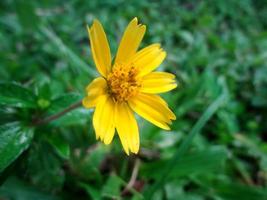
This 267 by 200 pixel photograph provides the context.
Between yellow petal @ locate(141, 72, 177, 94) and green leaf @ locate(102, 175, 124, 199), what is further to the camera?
green leaf @ locate(102, 175, 124, 199)

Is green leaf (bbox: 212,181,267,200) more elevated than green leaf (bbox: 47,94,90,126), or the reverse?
green leaf (bbox: 47,94,90,126)

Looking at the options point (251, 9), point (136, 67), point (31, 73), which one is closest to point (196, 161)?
point (136, 67)

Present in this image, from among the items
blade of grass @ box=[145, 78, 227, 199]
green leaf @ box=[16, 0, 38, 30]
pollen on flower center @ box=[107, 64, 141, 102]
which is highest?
green leaf @ box=[16, 0, 38, 30]

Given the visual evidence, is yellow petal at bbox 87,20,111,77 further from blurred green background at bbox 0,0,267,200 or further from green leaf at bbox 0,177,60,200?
green leaf at bbox 0,177,60,200

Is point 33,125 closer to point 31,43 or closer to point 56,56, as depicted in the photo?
point 56,56

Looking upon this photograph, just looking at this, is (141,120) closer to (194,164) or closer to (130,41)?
(194,164)

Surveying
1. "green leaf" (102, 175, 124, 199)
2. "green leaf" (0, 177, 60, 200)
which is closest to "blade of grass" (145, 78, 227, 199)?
"green leaf" (102, 175, 124, 199)

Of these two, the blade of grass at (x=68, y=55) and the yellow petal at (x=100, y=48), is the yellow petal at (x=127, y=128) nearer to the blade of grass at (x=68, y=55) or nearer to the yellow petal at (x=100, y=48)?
the yellow petal at (x=100, y=48)
